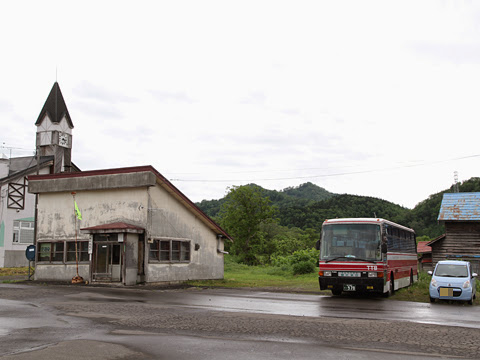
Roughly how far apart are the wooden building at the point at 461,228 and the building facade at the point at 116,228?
17620 millimetres

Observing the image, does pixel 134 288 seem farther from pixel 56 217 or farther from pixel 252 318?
pixel 252 318

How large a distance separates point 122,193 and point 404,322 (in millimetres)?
17822

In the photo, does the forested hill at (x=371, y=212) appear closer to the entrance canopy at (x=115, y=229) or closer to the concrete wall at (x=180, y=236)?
the concrete wall at (x=180, y=236)

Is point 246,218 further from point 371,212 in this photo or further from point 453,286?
point 453,286

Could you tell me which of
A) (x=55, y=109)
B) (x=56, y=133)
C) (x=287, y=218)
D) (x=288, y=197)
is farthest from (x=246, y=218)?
(x=288, y=197)

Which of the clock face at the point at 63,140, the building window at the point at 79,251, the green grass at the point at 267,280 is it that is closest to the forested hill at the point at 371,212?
the green grass at the point at 267,280

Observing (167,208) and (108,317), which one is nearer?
(108,317)

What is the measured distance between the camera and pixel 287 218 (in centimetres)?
8925

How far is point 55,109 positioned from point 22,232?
1266 cm

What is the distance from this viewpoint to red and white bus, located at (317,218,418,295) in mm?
18078

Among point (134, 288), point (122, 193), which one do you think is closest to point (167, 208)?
point (122, 193)

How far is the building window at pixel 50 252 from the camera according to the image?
2769cm

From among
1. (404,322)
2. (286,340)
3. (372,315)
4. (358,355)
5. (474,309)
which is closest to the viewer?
(358,355)

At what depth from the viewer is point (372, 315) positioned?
13508 mm
